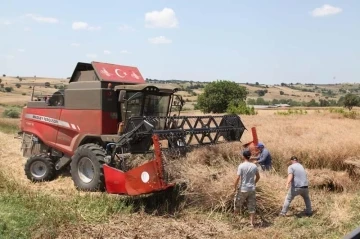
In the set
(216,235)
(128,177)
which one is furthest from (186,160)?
(216,235)

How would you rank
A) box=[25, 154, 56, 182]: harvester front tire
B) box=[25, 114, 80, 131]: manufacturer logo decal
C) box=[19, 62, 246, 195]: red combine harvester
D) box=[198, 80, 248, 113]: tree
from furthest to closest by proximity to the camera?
box=[198, 80, 248, 113]: tree < box=[25, 154, 56, 182]: harvester front tire < box=[25, 114, 80, 131]: manufacturer logo decal < box=[19, 62, 246, 195]: red combine harvester

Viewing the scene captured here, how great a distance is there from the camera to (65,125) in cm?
1076

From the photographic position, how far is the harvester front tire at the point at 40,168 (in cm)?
1091

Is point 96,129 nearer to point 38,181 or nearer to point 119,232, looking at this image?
point 38,181

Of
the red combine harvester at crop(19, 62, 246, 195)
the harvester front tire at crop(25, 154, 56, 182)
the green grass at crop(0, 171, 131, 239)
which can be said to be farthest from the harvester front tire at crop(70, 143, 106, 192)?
the harvester front tire at crop(25, 154, 56, 182)

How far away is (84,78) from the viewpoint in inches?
428

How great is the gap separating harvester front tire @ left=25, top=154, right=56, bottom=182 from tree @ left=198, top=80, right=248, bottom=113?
5021 cm

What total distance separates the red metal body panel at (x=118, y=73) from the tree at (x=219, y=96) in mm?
48983

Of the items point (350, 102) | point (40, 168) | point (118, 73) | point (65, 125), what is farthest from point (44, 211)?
point (350, 102)

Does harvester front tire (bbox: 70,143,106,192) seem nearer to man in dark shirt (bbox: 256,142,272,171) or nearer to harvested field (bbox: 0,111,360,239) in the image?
harvested field (bbox: 0,111,360,239)

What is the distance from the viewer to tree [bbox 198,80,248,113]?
61.4 meters

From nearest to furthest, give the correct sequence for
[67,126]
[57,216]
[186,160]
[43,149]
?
[57,216] < [186,160] < [67,126] < [43,149]

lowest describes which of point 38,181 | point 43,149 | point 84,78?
point 38,181

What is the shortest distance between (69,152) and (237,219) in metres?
5.29
